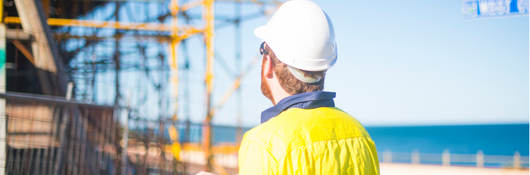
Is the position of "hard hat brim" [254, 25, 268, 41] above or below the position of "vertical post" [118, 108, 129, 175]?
above

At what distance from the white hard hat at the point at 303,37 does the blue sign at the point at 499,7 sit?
6.02m

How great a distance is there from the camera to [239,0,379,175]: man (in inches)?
51.1

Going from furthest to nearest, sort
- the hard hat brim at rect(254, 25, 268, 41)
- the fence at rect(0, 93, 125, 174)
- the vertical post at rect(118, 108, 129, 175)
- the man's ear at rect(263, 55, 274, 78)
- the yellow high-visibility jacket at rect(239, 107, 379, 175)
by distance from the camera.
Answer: the vertical post at rect(118, 108, 129, 175)
the fence at rect(0, 93, 125, 174)
the hard hat brim at rect(254, 25, 268, 41)
the man's ear at rect(263, 55, 274, 78)
the yellow high-visibility jacket at rect(239, 107, 379, 175)

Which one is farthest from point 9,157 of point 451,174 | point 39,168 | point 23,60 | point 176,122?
point 451,174

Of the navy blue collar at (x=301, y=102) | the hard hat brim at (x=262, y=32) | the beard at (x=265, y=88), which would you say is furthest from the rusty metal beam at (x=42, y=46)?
the navy blue collar at (x=301, y=102)

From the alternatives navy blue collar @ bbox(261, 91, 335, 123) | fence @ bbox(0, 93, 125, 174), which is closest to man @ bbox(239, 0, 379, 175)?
navy blue collar @ bbox(261, 91, 335, 123)

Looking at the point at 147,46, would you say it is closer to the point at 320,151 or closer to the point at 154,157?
the point at 154,157

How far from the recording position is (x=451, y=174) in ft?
44.8

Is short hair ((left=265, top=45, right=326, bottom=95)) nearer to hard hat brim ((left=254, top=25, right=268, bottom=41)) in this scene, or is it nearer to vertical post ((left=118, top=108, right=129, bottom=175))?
hard hat brim ((left=254, top=25, right=268, bottom=41))

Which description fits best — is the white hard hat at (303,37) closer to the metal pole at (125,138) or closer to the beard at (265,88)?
the beard at (265,88)

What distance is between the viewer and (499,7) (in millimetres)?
6664

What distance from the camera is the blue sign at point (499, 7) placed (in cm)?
662

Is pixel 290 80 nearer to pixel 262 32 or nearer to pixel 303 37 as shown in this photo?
pixel 303 37

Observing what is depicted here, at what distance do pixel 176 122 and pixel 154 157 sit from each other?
843 millimetres
